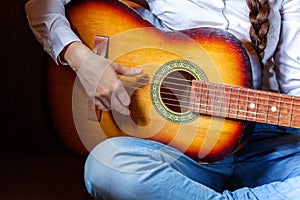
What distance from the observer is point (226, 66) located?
104 centimetres

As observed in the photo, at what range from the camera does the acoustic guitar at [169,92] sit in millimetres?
1028

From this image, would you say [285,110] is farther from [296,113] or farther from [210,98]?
[210,98]

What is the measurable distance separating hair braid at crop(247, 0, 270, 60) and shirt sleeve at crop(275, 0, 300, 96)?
3.8 inches

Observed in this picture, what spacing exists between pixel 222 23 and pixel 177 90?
18cm

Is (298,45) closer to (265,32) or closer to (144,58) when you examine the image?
(265,32)

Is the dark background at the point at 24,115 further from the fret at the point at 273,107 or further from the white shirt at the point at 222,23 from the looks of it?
the fret at the point at 273,107

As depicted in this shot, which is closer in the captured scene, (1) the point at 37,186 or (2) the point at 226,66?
(2) the point at 226,66

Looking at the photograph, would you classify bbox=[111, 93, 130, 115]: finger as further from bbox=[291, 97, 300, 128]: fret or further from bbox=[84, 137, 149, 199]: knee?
bbox=[291, 97, 300, 128]: fret

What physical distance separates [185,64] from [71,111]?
0.87ft

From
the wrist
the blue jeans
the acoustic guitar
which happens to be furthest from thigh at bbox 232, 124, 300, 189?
the wrist

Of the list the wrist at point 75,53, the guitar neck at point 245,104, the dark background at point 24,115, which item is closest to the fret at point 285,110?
the guitar neck at point 245,104

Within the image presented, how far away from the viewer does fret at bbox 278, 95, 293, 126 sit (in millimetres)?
1001

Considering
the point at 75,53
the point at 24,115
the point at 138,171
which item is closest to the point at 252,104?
the point at 138,171

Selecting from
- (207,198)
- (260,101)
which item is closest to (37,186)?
(207,198)
